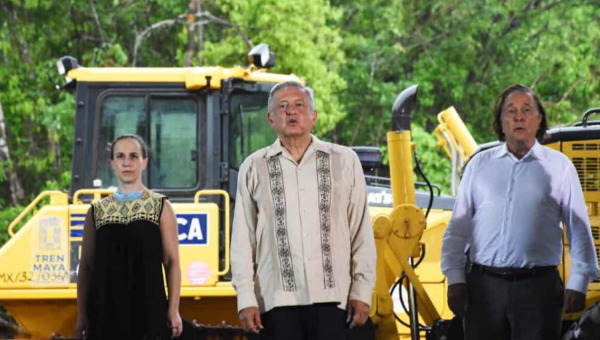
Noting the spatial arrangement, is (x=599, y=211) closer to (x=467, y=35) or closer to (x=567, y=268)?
(x=567, y=268)

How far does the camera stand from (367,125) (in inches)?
1261

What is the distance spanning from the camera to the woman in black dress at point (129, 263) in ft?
23.8

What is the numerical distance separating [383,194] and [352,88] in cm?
1951

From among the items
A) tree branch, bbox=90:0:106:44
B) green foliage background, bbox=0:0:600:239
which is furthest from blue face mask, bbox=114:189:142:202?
tree branch, bbox=90:0:106:44

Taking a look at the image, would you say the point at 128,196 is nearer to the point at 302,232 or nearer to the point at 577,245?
the point at 302,232

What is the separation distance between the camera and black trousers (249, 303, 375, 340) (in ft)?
21.7

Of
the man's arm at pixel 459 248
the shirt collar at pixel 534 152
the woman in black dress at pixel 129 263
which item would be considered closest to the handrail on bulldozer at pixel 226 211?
the woman in black dress at pixel 129 263

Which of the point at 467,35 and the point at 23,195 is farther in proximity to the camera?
the point at 467,35

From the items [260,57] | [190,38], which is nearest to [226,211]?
[260,57]

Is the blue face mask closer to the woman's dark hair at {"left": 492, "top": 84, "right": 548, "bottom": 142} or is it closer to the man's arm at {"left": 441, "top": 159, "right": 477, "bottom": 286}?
the man's arm at {"left": 441, "top": 159, "right": 477, "bottom": 286}

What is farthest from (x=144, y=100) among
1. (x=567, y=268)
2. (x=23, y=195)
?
(x=23, y=195)

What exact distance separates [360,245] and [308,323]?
0.43 meters

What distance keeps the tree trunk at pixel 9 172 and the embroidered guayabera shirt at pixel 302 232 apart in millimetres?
17781

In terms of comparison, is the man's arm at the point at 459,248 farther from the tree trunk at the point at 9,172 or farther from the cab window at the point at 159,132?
the tree trunk at the point at 9,172
